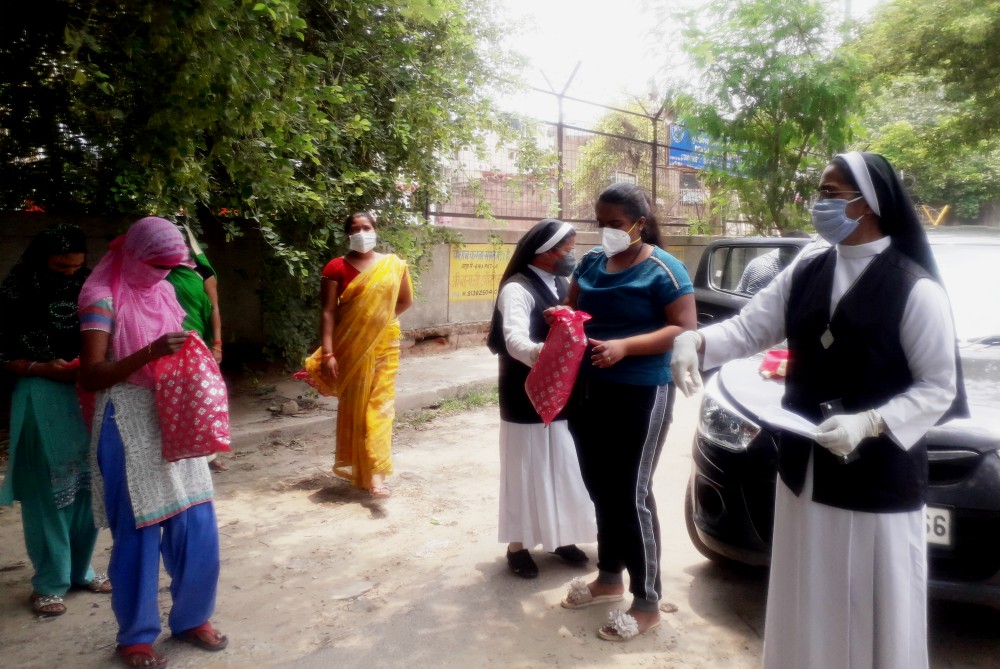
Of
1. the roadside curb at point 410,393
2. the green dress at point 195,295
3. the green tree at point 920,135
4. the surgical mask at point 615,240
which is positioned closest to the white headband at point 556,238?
the surgical mask at point 615,240

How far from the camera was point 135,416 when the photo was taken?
2986mm

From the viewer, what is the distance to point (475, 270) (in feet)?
33.5

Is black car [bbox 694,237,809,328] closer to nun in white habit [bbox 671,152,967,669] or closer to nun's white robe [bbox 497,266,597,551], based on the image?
nun's white robe [bbox 497,266,597,551]

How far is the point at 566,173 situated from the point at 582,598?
712 cm

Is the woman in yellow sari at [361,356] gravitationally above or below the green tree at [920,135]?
below

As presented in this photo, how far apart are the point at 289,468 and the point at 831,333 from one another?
435 centimetres

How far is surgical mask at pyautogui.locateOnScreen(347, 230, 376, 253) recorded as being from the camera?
5098mm

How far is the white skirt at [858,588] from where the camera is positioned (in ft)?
7.15

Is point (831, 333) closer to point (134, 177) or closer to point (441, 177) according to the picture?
point (134, 177)

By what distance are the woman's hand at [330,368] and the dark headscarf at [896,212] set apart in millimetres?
3487

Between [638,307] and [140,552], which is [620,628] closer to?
[638,307]

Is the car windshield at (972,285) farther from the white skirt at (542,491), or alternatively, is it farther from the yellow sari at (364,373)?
the yellow sari at (364,373)

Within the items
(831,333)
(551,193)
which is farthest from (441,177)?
(831,333)

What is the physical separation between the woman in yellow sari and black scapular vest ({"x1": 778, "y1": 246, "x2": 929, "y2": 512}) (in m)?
3.17
